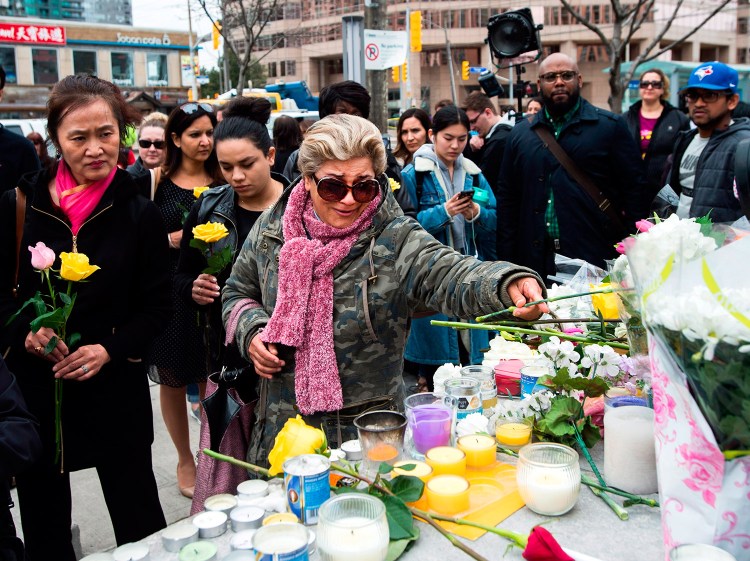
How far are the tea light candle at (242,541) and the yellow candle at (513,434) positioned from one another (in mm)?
723

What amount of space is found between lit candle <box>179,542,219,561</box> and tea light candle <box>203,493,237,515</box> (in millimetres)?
154

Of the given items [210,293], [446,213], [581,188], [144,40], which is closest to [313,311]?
[210,293]

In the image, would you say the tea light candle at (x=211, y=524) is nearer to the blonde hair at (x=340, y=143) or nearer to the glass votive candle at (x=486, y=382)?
the glass votive candle at (x=486, y=382)

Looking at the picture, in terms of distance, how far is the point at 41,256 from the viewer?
90.3 inches

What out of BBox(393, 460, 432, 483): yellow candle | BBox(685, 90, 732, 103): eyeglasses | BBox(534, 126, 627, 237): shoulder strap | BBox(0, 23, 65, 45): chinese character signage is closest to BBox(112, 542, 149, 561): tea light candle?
BBox(393, 460, 432, 483): yellow candle

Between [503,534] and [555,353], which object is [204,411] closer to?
[555,353]

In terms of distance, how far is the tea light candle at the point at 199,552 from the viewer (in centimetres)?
141

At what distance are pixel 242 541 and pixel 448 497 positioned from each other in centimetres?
44

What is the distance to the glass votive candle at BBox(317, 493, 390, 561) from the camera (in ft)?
4.25

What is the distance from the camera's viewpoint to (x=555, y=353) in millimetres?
2061

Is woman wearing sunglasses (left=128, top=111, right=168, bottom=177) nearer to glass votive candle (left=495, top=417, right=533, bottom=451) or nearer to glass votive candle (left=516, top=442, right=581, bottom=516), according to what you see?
glass votive candle (left=495, top=417, right=533, bottom=451)

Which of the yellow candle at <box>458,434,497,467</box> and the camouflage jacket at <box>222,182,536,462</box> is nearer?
the yellow candle at <box>458,434,497,467</box>

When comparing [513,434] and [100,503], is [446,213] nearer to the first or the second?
[100,503]

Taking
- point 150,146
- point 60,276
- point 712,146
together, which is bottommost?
point 60,276
